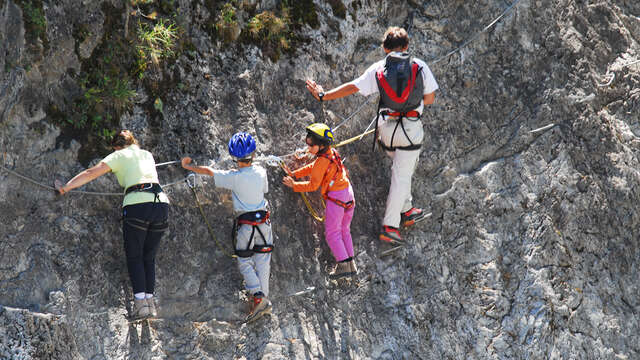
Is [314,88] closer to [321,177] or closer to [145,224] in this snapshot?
[321,177]

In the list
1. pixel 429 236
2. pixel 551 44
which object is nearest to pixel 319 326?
pixel 429 236

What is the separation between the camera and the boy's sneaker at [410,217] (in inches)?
446

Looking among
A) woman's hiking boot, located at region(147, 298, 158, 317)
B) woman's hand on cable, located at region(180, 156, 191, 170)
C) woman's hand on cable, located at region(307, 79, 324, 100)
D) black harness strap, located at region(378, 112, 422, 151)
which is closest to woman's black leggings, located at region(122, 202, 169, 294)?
woman's hiking boot, located at region(147, 298, 158, 317)

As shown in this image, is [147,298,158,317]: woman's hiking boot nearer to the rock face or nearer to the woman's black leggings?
the woman's black leggings

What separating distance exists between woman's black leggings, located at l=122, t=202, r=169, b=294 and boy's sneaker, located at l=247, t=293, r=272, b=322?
1.38m

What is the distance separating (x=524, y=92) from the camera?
12742 millimetres

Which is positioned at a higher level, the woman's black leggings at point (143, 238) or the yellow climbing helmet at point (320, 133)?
the yellow climbing helmet at point (320, 133)

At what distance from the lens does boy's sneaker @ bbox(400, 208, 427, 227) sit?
11328mm

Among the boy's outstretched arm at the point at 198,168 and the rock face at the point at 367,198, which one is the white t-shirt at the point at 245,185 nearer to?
the boy's outstretched arm at the point at 198,168

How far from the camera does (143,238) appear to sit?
863 cm

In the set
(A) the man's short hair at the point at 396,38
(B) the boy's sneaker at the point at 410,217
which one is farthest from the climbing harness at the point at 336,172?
(A) the man's short hair at the point at 396,38

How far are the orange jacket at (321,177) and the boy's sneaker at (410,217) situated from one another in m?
1.62

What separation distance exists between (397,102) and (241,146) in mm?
2469

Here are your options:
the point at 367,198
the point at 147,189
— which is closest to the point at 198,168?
the point at 147,189
